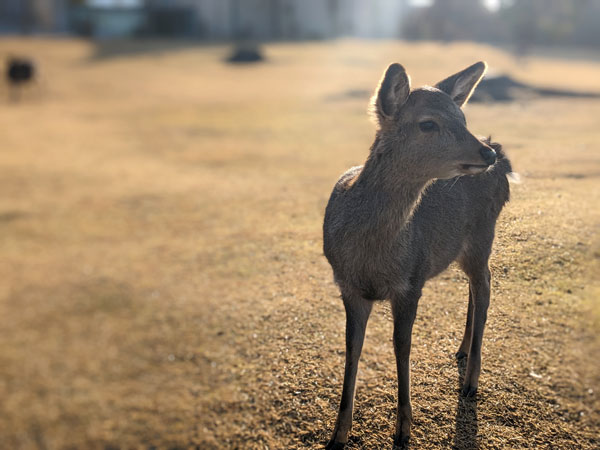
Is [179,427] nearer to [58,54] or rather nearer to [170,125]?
[170,125]

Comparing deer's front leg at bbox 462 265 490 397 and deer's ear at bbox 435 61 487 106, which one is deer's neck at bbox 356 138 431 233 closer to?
deer's ear at bbox 435 61 487 106

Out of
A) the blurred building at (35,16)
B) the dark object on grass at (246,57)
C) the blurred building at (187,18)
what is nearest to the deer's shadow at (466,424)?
the dark object on grass at (246,57)

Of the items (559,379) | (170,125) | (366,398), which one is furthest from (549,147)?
(170,125)

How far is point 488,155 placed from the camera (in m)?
2.67

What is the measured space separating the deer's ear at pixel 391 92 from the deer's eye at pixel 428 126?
16 cm

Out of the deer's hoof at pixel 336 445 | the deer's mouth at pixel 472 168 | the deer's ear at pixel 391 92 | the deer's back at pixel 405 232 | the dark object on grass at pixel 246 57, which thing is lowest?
the deer's hoof at pixel 336 445

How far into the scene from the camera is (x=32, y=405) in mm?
6223

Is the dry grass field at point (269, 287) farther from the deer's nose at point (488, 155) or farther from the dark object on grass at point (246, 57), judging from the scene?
the dark object on grass at point (246, 57)

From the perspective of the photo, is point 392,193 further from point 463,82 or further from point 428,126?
point 463,82

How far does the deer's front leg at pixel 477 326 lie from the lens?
10.6 ft

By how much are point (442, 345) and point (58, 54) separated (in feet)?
99.7

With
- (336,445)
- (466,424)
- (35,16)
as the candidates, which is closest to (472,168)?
(466,424)

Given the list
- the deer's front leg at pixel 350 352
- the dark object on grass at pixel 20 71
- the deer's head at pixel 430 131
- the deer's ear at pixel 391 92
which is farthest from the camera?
the dark object on grass at pixel 20 71

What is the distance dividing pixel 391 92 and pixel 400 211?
622 mm
